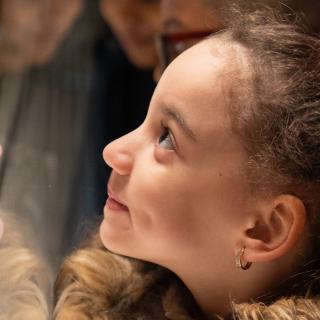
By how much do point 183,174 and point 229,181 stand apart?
5cm

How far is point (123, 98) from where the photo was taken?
1271mm

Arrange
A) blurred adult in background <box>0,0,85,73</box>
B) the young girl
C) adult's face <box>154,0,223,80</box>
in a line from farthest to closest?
blurred adult in background <box>0,0,85,73</box> → adult's face <box>154,0,223,80</box> → the young girl

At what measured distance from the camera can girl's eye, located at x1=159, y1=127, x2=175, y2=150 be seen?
0.68m

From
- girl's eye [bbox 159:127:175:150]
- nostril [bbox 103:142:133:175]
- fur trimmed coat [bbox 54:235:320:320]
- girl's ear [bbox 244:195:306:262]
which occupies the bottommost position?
fur trimmed coat [bbox 54:235:320:320]

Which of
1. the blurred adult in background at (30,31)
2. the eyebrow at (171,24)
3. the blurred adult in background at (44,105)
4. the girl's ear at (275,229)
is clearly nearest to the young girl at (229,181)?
the girl's ear at (275,229)

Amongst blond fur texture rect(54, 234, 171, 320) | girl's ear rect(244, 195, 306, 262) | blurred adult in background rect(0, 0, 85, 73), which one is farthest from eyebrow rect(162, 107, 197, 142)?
blurred adult in background rect(0, 0, 85, 73)

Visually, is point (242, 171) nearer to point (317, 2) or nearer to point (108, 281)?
point (108, 281)

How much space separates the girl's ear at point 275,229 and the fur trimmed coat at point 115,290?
8 centimetres

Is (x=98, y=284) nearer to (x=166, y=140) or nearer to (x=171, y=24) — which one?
(x=166, y=140)

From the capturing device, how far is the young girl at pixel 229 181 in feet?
2.05

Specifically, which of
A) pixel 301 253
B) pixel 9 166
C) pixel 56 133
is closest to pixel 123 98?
pixel 56 133

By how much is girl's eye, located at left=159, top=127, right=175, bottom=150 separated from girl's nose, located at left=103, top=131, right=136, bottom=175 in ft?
0.11

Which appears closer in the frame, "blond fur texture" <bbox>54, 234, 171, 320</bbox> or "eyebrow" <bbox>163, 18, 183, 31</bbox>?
"blond fur texture" <bbox>54, 234, 171, 320</bbox>

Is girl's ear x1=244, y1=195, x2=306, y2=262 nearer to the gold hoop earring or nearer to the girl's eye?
the gold hoop earring
